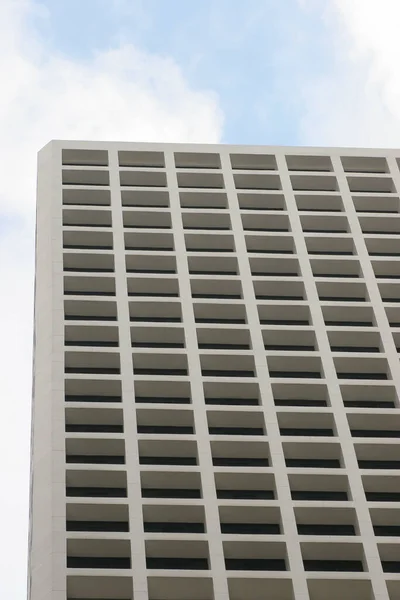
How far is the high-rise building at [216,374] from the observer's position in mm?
48781

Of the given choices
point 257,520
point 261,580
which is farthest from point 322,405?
point 261,580

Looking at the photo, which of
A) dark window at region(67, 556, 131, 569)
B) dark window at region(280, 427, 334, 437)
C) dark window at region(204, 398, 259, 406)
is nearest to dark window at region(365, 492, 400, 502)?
dark window at region(280, 427, 334, 437)

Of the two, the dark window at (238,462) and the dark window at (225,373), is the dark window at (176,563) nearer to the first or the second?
the dark window at (238,462)

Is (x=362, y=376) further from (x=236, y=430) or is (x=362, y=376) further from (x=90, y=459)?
(x=90, y=459)

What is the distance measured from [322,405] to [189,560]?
993cm

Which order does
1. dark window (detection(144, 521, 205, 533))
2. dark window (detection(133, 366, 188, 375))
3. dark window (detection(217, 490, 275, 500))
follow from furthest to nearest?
dark window (detection(133, 366, 188, 375)) < dark window (detection(217, 490, 275, 500)) < dark window (detection(144, 521, 205, 533))

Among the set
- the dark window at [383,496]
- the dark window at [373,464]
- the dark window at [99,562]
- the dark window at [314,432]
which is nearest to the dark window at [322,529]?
the dark window at [383,496]

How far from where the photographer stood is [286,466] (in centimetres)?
5322

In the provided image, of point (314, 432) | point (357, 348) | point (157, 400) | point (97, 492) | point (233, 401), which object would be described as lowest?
point (97, 492)

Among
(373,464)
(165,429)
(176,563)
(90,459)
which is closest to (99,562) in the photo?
(176,563)

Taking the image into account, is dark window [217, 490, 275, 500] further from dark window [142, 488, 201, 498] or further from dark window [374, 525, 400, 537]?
dark window [374, 525, 400, 537]

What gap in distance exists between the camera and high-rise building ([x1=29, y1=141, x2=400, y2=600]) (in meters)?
48.8

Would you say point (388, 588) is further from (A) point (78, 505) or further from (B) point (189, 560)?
(A) point (78, 505)

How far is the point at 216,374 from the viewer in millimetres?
56812
